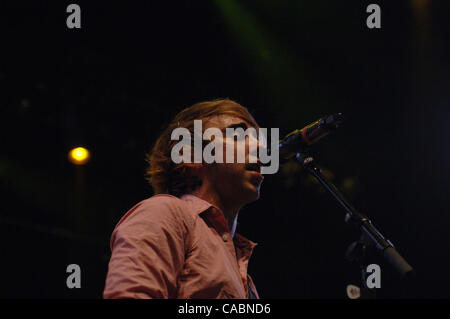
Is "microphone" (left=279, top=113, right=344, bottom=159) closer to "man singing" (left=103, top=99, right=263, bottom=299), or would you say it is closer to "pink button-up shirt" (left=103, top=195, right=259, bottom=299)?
"man singing" (left=103, top=99, right=263, bottom=299)

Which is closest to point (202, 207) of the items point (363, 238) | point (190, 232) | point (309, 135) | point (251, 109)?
point (190, 232)

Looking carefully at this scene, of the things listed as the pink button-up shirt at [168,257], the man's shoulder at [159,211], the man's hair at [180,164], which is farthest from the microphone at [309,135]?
the man's shoulder at [159,211]

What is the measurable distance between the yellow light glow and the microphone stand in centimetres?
349

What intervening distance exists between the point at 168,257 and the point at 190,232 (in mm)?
201

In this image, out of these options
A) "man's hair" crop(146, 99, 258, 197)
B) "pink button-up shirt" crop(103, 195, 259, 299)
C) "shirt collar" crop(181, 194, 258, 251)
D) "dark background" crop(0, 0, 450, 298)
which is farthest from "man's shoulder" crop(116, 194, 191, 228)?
"dark background" crop(0, 0, 450, 298)

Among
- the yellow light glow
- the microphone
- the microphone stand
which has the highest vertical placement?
the yellow light glow

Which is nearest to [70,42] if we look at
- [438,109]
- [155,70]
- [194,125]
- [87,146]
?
[155,70]

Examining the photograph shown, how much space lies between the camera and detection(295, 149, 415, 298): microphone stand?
1.55 m

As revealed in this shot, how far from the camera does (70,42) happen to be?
13.8 feet

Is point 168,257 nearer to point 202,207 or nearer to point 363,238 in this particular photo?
Result: point 202,207

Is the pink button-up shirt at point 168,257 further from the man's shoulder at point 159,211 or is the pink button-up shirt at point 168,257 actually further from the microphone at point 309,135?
the microphone at point 309,135

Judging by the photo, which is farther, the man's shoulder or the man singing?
the man's shoulder

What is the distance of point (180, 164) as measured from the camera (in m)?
2.07
